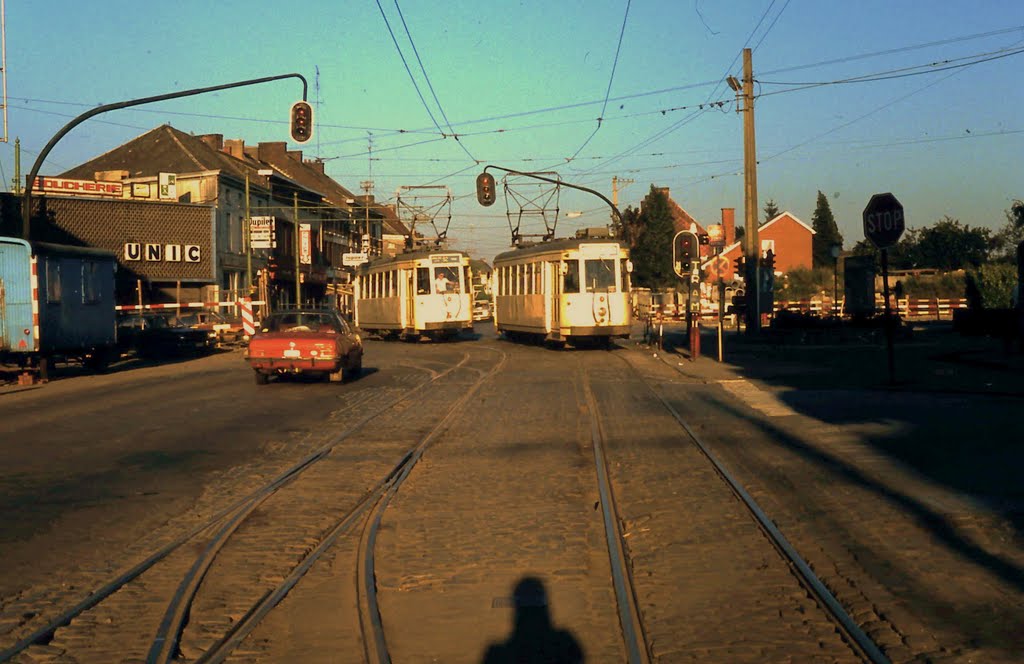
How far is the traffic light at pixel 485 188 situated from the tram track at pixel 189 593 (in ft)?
91.7

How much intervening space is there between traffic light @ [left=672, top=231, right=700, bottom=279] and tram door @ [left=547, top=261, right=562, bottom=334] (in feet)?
14.1


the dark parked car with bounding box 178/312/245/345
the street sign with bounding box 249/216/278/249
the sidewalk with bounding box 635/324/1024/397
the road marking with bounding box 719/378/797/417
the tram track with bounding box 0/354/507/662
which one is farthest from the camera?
the street sign with bounding box 249/216/278/249

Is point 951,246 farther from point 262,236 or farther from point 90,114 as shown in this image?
point 90,114

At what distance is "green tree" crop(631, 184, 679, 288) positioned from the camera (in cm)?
8725

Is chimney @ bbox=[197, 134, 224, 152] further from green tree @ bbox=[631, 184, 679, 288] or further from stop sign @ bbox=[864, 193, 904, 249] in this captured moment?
stop sign @ bbox=[864, 193, 904, 249]

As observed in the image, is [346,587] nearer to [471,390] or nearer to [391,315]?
[471,390]

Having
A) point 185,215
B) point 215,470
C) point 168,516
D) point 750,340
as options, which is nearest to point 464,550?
point 168,516

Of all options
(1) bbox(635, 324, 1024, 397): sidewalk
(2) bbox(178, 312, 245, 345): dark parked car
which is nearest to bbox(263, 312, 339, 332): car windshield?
(1) bbox(635, 324, 1024, 397): sidewalk

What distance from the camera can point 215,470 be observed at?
11.0 metres

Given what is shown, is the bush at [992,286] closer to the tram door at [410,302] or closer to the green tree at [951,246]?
the tram door at [410,302]

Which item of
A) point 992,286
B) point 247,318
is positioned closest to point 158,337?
point 247,318

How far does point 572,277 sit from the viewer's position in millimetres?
31812

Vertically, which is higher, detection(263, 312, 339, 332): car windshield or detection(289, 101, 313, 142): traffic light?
detection(289, 101, 313, 142): traffic light

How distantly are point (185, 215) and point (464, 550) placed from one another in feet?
168
